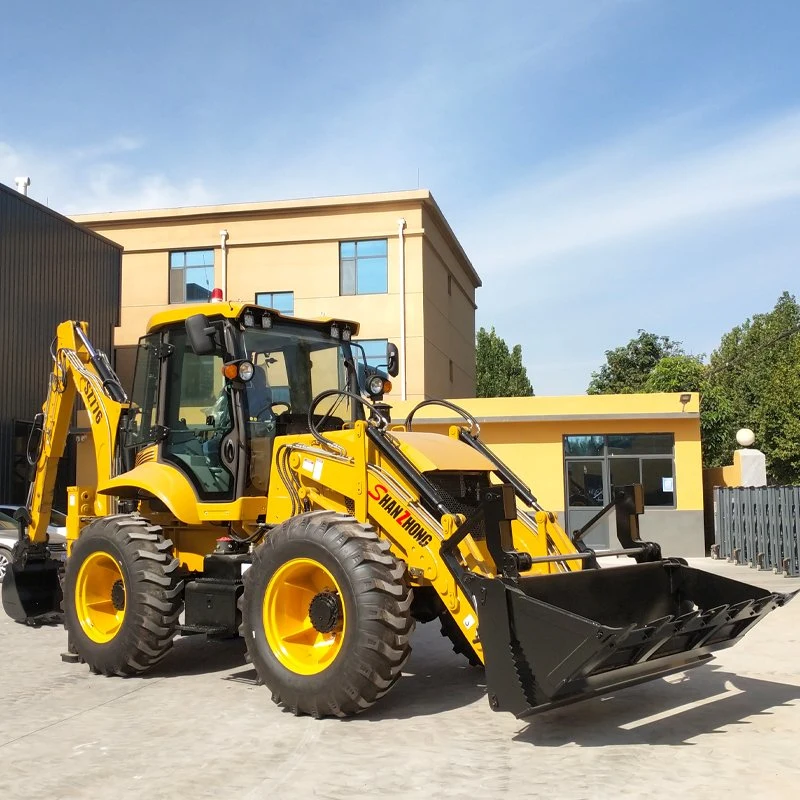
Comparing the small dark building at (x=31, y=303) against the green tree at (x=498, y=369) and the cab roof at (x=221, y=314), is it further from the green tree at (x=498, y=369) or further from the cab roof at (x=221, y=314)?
the green tree at (x=498, y=369)

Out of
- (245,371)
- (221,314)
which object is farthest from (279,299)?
(245,371)

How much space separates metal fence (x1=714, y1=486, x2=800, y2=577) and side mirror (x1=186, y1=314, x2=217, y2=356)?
1257 centimetres

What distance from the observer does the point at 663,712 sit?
20.7ft

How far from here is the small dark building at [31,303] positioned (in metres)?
22.5

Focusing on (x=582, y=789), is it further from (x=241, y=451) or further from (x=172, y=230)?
(x=172, y=230)

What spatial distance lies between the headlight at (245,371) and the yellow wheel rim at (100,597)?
196 cm

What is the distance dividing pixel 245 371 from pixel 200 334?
49 centimetres

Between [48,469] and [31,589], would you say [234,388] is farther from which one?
[31,589]

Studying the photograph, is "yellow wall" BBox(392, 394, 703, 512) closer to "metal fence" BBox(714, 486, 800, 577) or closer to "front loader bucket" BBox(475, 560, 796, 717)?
"metal fence" BBox(714, 486, 800, 577)

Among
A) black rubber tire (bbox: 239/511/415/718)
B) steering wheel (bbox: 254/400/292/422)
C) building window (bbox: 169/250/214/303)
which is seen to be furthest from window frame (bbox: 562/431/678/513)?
black rubber tire (bbox: 239/511/415/718)

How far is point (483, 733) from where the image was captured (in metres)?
5.91

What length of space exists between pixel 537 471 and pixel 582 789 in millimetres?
17099

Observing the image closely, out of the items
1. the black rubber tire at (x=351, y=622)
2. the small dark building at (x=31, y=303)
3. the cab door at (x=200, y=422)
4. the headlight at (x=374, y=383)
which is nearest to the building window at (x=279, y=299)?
the small dark building at (x=31, y=303)

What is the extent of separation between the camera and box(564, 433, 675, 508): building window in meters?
21.3
